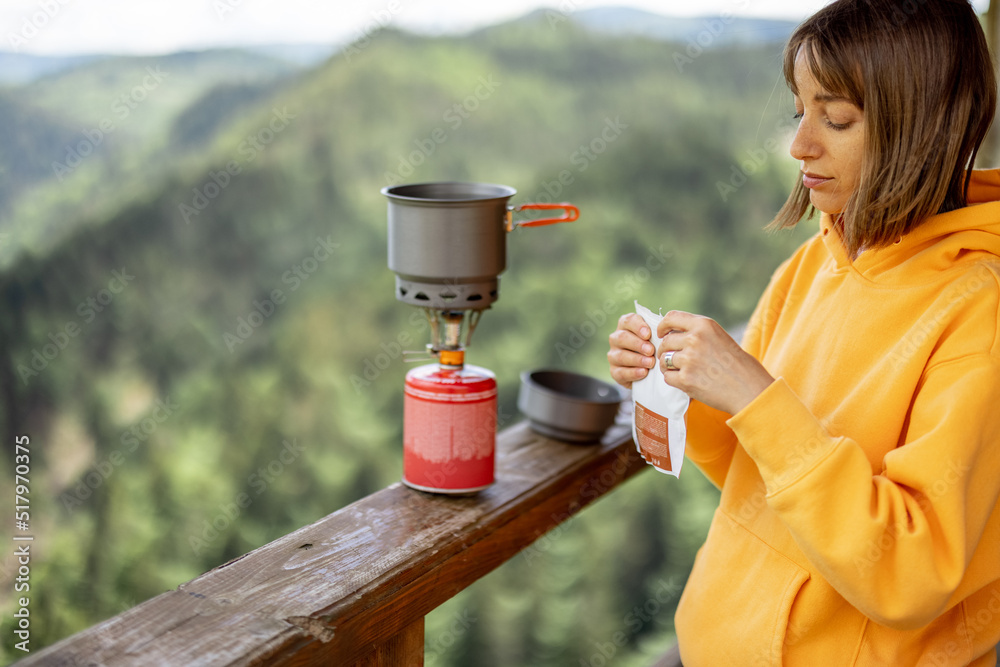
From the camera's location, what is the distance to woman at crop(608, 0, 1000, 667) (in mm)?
990

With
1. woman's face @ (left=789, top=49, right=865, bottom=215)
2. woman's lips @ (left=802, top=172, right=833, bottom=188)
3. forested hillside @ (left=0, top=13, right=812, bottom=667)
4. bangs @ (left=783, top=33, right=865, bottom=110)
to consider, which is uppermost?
bangs @ (left=783, top=33, right=865, bottom=110)

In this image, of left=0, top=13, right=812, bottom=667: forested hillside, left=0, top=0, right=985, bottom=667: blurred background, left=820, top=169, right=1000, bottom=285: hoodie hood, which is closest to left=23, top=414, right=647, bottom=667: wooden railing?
left=820, top=169, right=1000, bottom=285: hoodie hood

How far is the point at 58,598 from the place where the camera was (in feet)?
18.0

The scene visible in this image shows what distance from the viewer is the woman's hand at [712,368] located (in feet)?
3.51

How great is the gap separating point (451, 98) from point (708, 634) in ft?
21.7

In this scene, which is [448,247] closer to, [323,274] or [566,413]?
[566,413]

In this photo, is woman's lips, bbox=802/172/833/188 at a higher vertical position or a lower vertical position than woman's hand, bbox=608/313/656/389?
higher

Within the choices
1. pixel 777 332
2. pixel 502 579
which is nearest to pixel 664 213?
pixel 502 579

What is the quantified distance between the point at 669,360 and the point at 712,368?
80 mm

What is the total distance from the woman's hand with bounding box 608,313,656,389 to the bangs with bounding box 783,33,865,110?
0.40 m

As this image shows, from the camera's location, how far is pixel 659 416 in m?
1.22

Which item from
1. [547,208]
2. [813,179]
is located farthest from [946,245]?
[547,208]

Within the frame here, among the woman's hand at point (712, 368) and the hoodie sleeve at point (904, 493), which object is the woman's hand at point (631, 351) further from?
the hoodie sleeve at point (904, 493)

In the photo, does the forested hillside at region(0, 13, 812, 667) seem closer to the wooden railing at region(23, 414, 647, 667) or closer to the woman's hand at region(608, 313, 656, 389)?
the wooden railing at region(23, 414, 647, 667)
